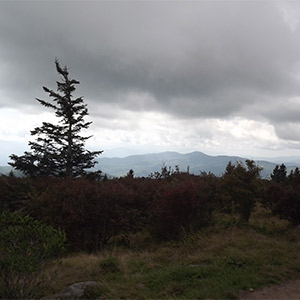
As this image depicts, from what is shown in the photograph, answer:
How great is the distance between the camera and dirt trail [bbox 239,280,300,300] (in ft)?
13.7

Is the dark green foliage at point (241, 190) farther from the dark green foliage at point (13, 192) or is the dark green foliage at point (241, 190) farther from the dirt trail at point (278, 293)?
the dark green foliage at point (13, 192)

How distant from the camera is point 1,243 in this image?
3.75 m

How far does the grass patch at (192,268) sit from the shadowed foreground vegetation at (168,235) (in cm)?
2

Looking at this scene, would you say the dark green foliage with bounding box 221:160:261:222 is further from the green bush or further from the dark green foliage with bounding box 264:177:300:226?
the green bush

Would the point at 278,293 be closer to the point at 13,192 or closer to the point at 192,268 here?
the point at 192,268

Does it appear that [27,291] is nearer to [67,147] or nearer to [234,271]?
[234,271]

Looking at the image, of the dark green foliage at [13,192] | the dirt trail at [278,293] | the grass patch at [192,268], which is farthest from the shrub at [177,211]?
the dark green foliage at [13,192]

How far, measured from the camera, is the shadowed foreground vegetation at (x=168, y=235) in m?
4.68

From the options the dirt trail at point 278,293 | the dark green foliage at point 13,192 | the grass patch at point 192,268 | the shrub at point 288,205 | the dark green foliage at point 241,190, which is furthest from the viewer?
the dark green foliage at point 13,192

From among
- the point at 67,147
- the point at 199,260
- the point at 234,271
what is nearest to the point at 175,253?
the point at 199,260

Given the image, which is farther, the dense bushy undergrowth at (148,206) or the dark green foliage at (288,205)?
the dark green foliage at (288,205)

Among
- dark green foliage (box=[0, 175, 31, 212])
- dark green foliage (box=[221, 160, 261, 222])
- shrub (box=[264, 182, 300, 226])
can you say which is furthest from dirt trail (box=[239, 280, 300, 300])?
dark green foliage (box=[0, 175, 31, 212])

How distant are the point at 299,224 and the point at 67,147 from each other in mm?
19022

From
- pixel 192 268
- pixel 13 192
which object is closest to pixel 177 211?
pixel 192 268
